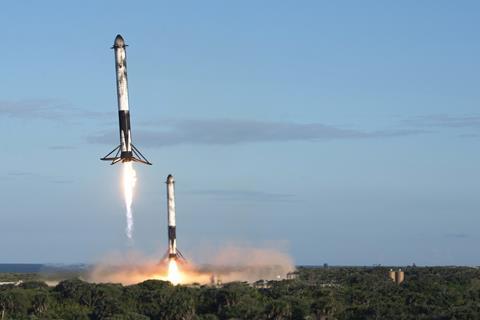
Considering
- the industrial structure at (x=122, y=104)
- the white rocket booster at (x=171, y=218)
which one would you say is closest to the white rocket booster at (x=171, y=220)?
the white rocket booster at (x=171, y=218)

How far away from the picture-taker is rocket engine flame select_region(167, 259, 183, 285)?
16325 cm

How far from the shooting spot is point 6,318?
128 metres

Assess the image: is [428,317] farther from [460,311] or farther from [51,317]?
[51,317]

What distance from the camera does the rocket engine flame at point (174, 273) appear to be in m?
163

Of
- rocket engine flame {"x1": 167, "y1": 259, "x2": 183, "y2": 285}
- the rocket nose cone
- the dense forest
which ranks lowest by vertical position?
the dense forest

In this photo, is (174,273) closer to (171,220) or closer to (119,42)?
(171,220)

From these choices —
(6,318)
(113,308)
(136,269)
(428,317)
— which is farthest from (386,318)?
(136,269)

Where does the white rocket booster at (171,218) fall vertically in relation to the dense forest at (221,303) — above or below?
above

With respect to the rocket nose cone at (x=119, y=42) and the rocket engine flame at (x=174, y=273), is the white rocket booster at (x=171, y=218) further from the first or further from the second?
the rocket nose cone at (x=119, y=42)

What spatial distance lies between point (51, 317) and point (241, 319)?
2147 centimetres

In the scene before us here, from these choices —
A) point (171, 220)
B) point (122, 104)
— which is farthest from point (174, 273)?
point (122, 104)

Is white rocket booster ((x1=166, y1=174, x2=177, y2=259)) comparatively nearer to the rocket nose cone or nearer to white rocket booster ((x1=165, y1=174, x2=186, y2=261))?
white rocket booster ((x1=165, y1=174, x2=186, y2=261))

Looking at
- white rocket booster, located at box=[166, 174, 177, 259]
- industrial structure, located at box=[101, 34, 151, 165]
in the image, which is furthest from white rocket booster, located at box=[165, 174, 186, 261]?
industrial structure, located at box=[101, 34, 151, 165]

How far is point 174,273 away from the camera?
546ft
